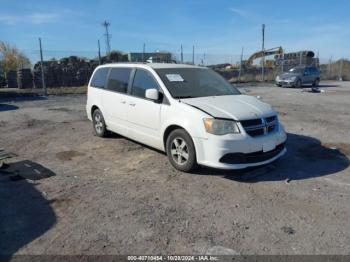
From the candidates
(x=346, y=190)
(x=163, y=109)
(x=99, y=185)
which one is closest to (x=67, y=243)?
(x=99, y=185)

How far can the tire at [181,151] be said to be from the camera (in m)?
5.15

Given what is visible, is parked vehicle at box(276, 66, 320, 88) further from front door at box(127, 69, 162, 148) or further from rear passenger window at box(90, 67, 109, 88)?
front door at box(127, 69, 162, 148)

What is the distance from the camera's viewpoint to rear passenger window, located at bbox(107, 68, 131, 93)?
6738 mm

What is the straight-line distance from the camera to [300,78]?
23312 millimetres

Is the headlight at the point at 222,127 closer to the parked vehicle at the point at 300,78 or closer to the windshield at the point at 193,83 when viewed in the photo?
the windshield at the point at 193,83

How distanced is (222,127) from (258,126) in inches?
22.9

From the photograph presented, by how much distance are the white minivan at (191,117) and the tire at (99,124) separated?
0.38 meters

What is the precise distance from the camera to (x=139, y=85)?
6.32m

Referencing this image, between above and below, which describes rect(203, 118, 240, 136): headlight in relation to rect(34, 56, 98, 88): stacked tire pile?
below

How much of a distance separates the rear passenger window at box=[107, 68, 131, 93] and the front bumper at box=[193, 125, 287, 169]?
7.80ft

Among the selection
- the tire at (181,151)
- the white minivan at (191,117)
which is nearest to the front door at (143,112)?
the white minivan at (191,117)

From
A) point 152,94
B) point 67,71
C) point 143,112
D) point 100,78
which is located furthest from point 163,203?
point 67,71

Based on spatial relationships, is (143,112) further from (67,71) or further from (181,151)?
(67,71)

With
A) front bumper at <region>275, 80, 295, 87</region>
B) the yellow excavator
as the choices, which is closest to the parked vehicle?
front bumper at <region>275, 80, 295, 87</region>
